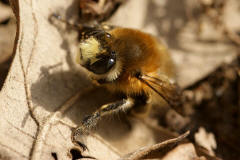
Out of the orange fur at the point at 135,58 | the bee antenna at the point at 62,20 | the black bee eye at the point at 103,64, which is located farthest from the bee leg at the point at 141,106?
the bee antenna at the point at 62,20

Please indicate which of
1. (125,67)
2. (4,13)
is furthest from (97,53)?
(4,13)

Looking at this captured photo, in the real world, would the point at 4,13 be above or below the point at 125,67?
above

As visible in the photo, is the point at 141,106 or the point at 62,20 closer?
the point at 62,20

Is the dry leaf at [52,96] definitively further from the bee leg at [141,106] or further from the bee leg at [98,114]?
the bee leg at [141,106]

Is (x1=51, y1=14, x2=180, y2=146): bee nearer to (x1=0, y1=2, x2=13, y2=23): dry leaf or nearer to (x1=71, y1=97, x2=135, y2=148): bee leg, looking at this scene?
(x1=71, y1=97, x2=135, y2=148): bee leg

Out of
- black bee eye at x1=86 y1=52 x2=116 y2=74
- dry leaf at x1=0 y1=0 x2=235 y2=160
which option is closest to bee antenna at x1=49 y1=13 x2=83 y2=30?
dry leaf at x1=0 y1=0 x2=235 y2=160

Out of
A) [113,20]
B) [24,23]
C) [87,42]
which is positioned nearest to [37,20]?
[24,23]

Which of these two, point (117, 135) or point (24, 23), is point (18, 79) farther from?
point (117, 135)

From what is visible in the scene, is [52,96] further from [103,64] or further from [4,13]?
[4,13]
